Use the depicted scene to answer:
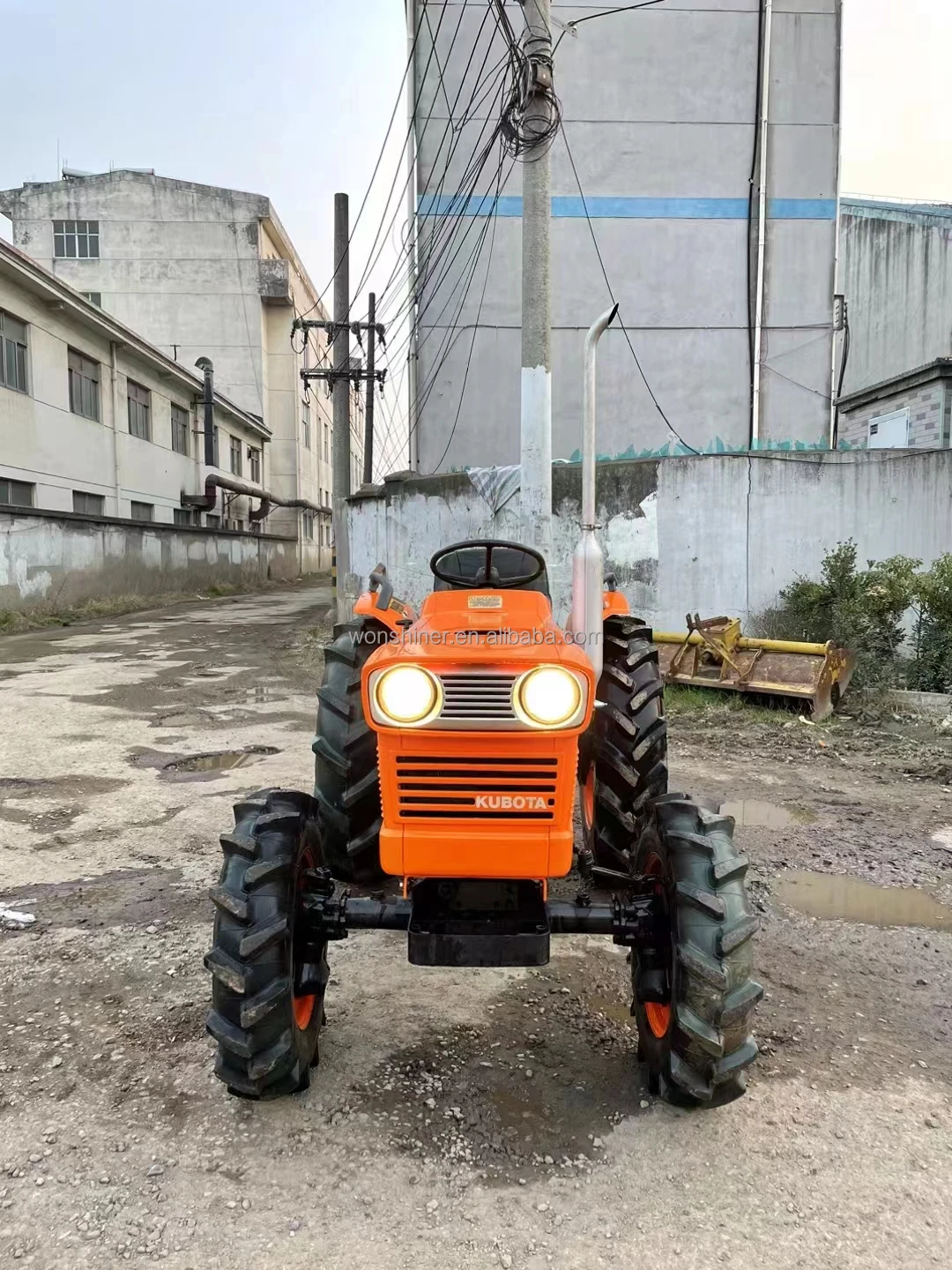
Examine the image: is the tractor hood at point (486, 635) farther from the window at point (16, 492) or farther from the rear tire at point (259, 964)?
the window at point (16, 492)

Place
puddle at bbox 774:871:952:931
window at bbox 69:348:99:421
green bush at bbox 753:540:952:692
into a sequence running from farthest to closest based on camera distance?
window at bbox 69:348:99:421 → green bush at bbox 753:540:952:692 → puddle at bbox 774:871:952:931

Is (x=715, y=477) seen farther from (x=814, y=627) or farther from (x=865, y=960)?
(x=865, y=960)

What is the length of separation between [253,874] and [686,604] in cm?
638

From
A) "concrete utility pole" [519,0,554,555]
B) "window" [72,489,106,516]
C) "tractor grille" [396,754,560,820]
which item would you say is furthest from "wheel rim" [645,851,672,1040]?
"window" [72,489,106,516]

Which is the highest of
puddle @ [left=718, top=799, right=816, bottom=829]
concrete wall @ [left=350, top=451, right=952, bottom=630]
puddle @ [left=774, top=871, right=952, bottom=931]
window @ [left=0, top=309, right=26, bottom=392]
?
window @ [left=0, top=309, right=26, bottom=392]

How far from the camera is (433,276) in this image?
13094 mm

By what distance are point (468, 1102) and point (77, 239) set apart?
113ft

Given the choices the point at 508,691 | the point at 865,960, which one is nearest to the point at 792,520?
the point at 865,960

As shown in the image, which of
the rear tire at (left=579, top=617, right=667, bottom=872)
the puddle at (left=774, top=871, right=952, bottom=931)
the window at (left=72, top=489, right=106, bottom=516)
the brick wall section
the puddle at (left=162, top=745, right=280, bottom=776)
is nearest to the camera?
the rear tire at (left=579, top=617, right=667, bottom=872)

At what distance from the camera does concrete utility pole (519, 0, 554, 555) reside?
5828 millimetres

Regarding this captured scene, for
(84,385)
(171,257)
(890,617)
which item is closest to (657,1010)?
(890,617)

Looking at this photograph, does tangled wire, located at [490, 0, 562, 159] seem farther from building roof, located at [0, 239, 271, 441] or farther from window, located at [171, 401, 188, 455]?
window, located at [171, 401, 188, 455]

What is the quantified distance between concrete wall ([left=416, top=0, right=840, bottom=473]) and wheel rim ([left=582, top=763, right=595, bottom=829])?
9.62 metres

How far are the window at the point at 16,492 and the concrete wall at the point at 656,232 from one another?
8339 mm
